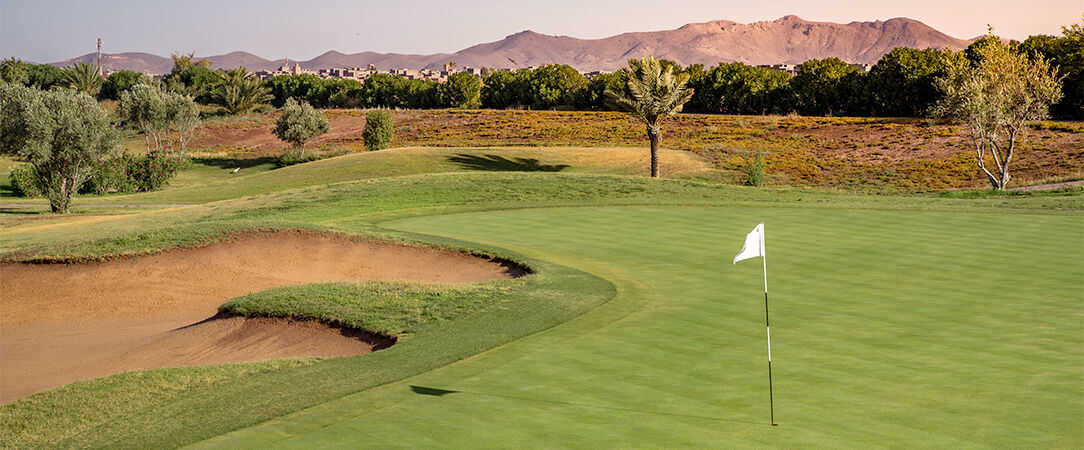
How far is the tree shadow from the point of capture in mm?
62969

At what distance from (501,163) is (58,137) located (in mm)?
32477

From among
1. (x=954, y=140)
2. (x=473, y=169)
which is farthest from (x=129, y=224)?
(x=954, y=140)

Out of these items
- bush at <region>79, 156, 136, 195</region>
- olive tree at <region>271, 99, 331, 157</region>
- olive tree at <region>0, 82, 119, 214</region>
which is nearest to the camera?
olive tree at <region>0, 82, 119, 214</region>

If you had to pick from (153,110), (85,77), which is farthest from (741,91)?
(85,77)

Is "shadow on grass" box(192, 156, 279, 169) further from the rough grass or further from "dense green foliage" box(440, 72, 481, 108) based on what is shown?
the rough grass

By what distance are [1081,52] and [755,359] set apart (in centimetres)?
8133

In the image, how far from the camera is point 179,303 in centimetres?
1847

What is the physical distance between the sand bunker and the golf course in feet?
0.72

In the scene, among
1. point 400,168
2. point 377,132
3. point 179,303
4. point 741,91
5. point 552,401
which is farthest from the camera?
point 741,91

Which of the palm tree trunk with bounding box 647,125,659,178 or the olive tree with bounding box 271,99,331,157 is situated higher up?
the olive tree with bounding box 271,99,331,157

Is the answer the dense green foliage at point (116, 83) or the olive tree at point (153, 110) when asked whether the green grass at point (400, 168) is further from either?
the dense green foliage at point (116, 83)

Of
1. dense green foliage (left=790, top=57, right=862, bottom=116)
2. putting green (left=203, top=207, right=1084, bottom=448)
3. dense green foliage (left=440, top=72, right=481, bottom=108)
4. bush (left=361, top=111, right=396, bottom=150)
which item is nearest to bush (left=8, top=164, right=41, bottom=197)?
bush (left=361, top=111, right=396, bottom=150)

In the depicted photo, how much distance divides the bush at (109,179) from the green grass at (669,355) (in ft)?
101

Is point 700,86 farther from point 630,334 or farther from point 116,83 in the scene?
point 116,83
